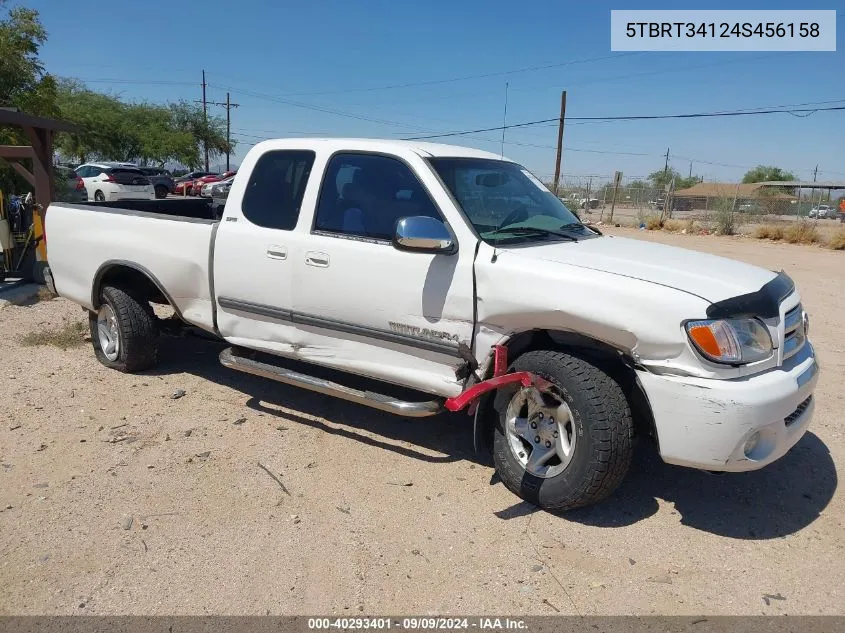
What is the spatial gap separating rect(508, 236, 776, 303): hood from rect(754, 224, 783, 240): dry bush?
2115cm

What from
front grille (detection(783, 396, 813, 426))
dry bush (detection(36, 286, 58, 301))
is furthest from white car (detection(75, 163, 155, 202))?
front grille (detection(783, 396, 813, 426))

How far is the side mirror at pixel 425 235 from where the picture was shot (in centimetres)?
359

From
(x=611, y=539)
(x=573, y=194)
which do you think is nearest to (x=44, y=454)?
(x=611, y=539)

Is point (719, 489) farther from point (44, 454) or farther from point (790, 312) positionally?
point (44, 454)

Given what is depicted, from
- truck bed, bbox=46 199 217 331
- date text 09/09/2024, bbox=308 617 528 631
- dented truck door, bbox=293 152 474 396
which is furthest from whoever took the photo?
truck bed, bbox=46 199 217 331

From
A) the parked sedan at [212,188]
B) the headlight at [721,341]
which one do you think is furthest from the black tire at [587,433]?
the parked sedan at [212,188]

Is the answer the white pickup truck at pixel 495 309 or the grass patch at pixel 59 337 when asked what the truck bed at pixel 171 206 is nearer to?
the white pickup truck at pixel 495 309

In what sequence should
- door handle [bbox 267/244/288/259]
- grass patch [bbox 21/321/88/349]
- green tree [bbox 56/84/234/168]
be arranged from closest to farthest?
door handle [bbox 267/244/288/259] < grass patch [bbox 21/321/88/349] < green tree [bbox 56/84/234/168]

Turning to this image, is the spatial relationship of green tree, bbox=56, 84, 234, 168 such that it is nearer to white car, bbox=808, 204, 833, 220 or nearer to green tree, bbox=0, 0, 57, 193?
green tree, bbox=0, 0, 57, 193

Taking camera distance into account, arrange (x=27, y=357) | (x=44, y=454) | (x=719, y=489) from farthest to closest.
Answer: (x=27, y=357) → (x=44, y=454) → (x=719, y=489)

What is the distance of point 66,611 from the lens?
2740mm

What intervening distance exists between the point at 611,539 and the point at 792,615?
2.71 feet

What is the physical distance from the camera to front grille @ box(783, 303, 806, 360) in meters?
3.40

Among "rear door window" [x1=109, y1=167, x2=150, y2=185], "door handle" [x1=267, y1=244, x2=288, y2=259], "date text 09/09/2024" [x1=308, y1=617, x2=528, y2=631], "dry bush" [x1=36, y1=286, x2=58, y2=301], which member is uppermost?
"rear door window" [x1=109, y1=167, x2=150, y2=185]
